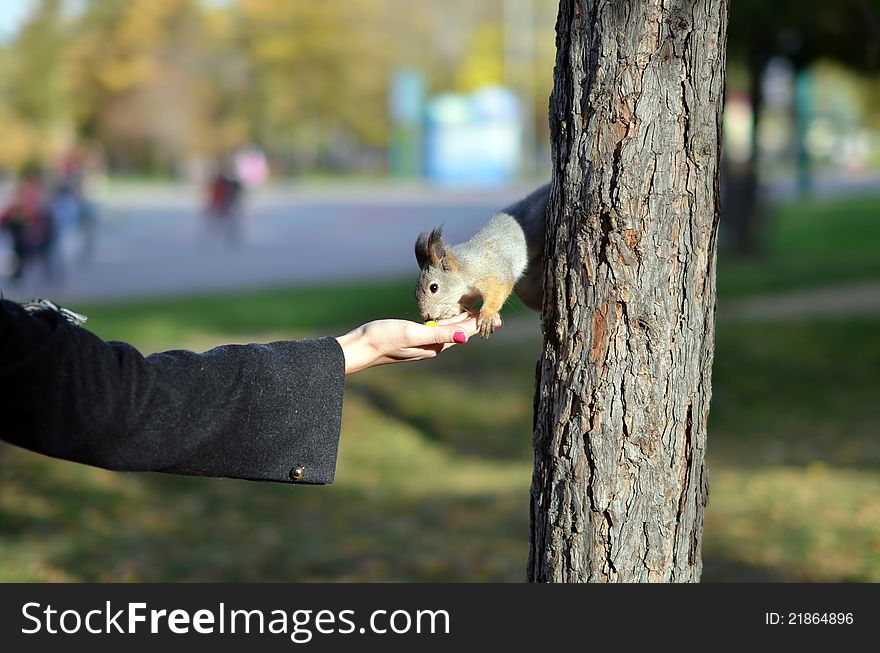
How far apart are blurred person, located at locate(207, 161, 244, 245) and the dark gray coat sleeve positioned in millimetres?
16940

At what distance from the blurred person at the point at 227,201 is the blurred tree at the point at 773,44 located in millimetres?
8764

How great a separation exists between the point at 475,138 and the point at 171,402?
35062 millimetres

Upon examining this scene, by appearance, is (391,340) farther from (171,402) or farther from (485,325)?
(171,402)

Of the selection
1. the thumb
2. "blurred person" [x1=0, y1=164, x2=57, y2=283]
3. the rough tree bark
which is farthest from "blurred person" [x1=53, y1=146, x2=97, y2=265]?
the rough tree bark

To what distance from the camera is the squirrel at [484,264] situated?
2357mm

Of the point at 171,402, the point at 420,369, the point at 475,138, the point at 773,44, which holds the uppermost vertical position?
the point at 475,138

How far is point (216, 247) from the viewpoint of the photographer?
1834 centimetres

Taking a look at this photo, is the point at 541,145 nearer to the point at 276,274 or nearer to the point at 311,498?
the point at 276,274

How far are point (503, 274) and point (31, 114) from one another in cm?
3741

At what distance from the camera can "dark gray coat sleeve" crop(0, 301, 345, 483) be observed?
184 centimetres

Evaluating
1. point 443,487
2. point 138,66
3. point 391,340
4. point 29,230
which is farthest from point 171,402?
point 138,66

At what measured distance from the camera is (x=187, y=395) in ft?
6.64

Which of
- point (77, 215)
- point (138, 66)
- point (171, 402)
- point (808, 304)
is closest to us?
point (171, 402)
